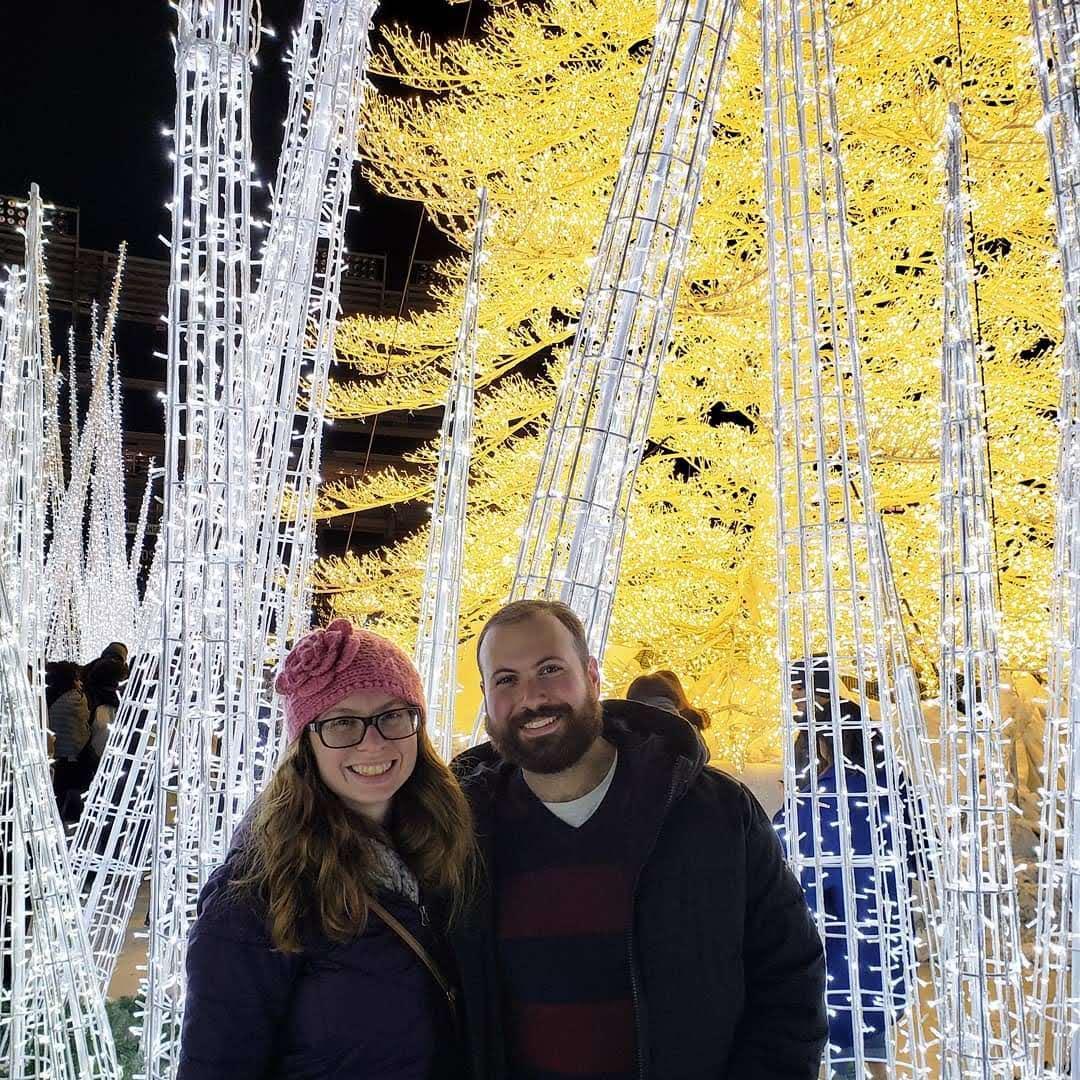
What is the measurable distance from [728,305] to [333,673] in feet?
14.2

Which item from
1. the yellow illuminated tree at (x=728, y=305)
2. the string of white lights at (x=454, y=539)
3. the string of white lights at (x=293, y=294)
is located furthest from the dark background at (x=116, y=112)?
the string of white lights at (x=293, y=294)

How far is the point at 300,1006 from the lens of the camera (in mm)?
1108

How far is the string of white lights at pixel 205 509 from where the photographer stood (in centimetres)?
160

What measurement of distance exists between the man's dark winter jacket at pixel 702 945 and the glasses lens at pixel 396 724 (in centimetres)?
13

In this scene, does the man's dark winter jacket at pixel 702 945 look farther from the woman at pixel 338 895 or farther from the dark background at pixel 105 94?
the dark background at pixel 105 94

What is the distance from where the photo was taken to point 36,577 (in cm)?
268

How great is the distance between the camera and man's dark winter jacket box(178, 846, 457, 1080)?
107 cm

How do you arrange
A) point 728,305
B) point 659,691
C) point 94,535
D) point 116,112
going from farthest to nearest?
point 116,112 < point 94,535 < point 728,305 < point 659,691

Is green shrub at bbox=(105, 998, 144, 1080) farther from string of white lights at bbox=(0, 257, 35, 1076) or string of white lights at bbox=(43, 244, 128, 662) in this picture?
string of white lights at bbox=(43, 244, 128, 662)

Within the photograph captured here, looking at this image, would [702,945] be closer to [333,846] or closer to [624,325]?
[333,846]

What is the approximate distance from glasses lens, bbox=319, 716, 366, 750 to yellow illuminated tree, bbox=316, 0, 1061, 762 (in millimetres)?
4044

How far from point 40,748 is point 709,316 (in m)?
4.25

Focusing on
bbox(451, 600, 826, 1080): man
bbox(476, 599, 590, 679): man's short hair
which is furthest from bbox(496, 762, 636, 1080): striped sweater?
bbox(476, 599, 590, 679): man's short hair

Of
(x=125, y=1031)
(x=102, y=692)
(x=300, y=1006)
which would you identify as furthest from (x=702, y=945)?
(x=102, y=692)
